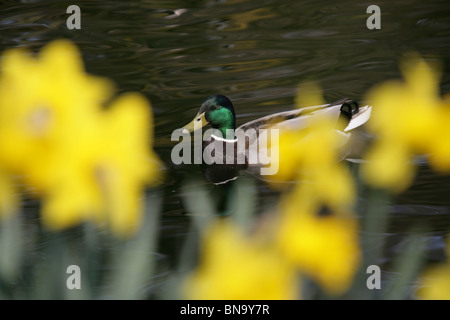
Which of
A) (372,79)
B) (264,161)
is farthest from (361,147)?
(372,79)

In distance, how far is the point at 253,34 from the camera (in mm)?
5230

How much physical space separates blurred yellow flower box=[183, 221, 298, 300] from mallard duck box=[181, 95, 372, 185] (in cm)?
234

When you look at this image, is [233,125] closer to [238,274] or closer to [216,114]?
[216,114]

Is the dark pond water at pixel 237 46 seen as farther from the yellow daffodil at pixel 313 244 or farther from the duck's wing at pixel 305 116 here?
the yellow daffodil at pixel 313 244

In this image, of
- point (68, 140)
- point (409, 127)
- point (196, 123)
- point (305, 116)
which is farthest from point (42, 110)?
point (196, 123)

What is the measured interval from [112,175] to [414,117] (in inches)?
18.8

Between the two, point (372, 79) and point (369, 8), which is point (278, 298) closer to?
point (372, 79)

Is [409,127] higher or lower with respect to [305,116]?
lower

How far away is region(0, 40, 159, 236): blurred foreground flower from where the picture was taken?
91cm

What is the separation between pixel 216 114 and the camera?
3619 millimetres

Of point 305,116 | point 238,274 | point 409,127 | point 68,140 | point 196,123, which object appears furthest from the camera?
point 196,123

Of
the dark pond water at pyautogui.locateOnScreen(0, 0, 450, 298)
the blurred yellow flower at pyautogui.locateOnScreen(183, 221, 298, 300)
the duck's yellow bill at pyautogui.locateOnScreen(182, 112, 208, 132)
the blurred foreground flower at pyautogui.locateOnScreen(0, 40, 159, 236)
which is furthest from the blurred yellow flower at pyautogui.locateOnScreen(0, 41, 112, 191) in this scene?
the duck's yellow bill at pyautogui.locateOnScreen(182, 112, 208, 132)

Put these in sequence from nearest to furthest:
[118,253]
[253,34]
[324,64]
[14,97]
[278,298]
Result: [278,298]
[14,97]
[118,253]
[324,64]
[253,34]

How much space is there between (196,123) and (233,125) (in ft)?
0.68
